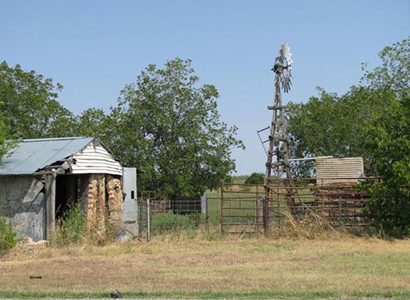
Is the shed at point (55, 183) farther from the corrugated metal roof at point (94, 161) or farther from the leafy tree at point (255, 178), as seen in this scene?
the leafy tree at point (255, 178)

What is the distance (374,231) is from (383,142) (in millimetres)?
3174

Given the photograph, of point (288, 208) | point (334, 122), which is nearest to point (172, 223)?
point (288, 208)

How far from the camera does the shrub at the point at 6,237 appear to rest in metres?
17.1

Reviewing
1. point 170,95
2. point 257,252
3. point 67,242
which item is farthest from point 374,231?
point 170,95

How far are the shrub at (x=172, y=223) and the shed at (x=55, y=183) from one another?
1.75 m

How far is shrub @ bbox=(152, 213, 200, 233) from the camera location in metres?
22.9

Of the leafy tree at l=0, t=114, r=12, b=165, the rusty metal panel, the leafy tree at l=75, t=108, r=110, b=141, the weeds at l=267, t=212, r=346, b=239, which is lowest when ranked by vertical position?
the weeds at l=267, t=212, r=346, b=239

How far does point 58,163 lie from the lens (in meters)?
19.4

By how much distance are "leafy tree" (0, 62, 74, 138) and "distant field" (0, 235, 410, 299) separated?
12.9 m

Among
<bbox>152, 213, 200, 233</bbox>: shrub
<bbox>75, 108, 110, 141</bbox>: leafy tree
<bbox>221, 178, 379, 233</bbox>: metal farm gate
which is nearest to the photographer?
<bbox>221, 178, 379, 233</bbox>: metal farm gate

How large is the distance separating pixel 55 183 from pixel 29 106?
482 inches

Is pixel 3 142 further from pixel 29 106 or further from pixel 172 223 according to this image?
pixel 29 106

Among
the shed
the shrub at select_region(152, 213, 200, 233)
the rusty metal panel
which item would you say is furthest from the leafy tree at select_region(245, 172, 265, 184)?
the shed

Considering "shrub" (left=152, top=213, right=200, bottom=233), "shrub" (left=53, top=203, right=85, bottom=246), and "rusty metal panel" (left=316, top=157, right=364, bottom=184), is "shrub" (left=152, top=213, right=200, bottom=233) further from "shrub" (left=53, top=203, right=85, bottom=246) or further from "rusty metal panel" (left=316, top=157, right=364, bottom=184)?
"rusty metal panel" (left=316, top=157, right=364, bottom=184)
